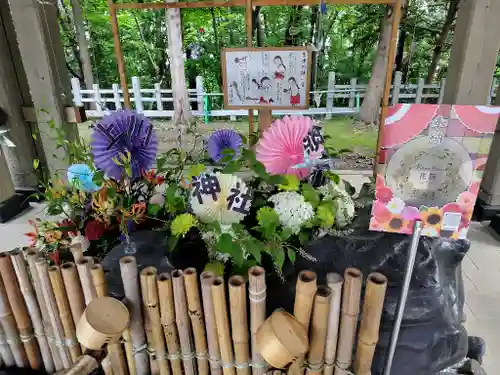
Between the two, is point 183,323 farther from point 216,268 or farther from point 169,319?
point 216,268

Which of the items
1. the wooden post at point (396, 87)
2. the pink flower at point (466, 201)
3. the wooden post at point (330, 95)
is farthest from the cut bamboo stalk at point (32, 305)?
the wooden post at point (396, 87)

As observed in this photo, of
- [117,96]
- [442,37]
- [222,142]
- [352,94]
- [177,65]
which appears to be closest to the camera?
[222,142]

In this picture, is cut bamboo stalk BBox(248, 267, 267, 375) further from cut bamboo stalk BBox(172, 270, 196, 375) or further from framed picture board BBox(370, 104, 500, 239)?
framed picture board BBox(370, 104, 500, 239)

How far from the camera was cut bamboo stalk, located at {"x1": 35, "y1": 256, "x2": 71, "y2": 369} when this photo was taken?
1041 millimetres

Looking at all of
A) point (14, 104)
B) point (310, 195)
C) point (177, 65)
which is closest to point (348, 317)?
point (310, 195)

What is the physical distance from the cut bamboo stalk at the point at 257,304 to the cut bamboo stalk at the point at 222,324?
0.07 meters

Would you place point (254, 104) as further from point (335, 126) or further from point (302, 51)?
point (335, 126)

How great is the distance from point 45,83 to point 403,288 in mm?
3053

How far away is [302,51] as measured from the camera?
2.39 meters

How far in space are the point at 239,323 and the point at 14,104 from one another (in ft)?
10.2

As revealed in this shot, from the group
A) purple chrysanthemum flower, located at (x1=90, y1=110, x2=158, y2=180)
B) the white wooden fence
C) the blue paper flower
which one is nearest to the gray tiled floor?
the blue paper flower

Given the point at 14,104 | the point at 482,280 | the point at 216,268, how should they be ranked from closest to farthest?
the point at 216,268
the point at 482,280
the point at 14,104

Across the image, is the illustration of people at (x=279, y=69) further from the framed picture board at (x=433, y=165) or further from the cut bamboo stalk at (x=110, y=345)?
the cut bamboo stalk at (x=110, y=345)

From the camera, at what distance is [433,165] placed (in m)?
0.83
